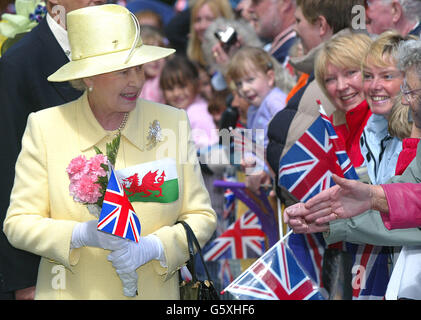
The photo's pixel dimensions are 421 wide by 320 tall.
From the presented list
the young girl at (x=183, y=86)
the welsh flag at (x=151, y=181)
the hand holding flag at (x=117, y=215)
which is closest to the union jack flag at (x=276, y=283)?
the welsh flag at (x=151, y=181)

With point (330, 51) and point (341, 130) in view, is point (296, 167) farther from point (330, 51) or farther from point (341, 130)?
point (330, 51)

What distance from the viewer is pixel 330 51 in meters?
4.60

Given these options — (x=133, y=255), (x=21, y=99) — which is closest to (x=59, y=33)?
(x=21, y=99)

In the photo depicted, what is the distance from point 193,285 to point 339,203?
0.77 meters

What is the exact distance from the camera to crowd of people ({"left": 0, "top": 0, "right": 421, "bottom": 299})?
3350 millimetres

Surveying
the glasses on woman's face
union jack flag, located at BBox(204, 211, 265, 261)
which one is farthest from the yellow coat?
union jack flag, located at BBox(204, 211, 265, 261)

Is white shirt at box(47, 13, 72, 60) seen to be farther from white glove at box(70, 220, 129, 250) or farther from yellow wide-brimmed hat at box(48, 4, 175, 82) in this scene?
white glove at box(70, 220, 129, 250)

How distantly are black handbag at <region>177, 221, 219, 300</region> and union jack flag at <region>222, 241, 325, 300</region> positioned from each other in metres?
0.71

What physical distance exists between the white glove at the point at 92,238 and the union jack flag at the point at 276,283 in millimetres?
1206

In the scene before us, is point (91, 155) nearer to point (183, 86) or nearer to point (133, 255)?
point (133, 255)

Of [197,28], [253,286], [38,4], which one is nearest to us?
[253,286]

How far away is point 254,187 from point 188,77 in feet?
6.93

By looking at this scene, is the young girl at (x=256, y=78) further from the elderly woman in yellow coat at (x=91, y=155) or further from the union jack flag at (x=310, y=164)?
the elderly woman in yellow coat at (x=91, y=155)

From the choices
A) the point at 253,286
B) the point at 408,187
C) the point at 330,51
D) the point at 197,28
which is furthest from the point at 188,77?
the point at 408,187
